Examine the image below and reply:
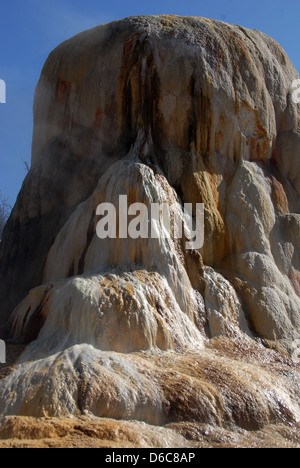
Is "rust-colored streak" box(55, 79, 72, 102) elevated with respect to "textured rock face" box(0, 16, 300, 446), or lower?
elevated

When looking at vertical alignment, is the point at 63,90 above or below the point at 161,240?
above

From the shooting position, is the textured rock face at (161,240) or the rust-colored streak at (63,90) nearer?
the textured rock face at (161,240)

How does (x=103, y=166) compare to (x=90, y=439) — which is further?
(x=103, y=166)

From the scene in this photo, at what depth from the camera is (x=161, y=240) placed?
25.8 ft

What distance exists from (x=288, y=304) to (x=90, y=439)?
4.61 m

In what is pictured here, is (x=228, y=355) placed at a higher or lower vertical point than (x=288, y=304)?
lower

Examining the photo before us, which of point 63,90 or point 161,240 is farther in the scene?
point 63,90

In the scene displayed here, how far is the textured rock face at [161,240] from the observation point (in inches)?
233

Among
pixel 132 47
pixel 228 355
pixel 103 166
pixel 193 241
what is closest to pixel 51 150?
pixel 103 166

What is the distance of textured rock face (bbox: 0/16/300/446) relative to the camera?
5914mm

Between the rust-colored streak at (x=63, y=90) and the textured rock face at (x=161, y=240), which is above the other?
the rust-colored streak at (x=63, y=90)

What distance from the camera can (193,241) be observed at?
8.58 m

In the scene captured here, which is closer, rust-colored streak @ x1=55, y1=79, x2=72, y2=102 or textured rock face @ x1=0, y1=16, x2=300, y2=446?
textured rock face @ x1=0, y1=16, x2=300, y2=446

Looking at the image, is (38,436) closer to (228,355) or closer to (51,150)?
(228,355)
